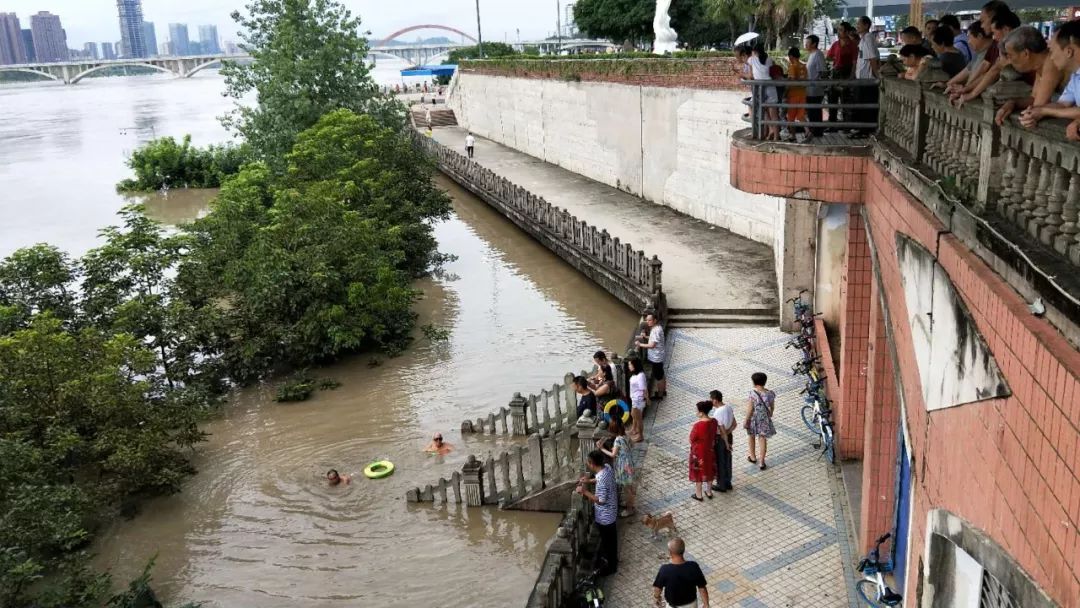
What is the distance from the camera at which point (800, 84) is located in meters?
8.40

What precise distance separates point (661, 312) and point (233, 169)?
119 feet

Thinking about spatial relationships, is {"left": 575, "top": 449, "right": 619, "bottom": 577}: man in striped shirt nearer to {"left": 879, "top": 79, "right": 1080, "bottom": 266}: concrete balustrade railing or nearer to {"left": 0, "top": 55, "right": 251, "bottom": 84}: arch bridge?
{"left": 879, "top": 79, "right": 1080, "bottom": 266}: concrete balustrade railing

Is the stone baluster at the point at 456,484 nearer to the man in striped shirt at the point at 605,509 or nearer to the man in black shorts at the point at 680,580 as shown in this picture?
the man in striped shirt at the point at 605,509

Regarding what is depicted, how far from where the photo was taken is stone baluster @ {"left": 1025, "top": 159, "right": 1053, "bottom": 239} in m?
3.43

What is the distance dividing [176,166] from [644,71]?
28.0m

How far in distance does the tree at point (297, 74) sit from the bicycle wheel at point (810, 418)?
756 inches

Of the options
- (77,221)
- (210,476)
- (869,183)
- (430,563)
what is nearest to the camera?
(869,183)

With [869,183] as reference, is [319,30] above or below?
above

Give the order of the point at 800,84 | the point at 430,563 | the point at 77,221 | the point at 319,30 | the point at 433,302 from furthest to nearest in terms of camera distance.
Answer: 1. the point at 77,221
2. the point at 319,30
3. the point at 433,302
4. the point at 430,563
5. the point at 800,84

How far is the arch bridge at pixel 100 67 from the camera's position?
440 ft

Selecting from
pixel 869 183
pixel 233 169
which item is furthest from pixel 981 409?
pixel 233 169

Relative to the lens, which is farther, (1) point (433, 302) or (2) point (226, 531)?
(1) point (433, 302)

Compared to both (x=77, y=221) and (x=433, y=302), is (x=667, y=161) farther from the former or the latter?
(x=77, y=221)

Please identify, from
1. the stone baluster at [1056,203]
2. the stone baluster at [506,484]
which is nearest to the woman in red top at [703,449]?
the stone baluster at [506,484]
